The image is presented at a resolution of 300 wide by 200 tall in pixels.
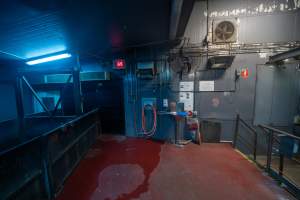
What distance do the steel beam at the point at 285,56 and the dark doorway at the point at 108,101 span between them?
14.1 feet

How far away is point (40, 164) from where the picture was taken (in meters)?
1.78

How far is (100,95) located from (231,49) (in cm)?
426

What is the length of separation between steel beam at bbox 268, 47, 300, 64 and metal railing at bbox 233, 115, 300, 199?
5.47 ft

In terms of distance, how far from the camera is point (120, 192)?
6.92ft

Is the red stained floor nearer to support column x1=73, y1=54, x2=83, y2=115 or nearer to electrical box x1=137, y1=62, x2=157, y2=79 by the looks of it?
support column x1=73, y1=54, x2=83, y2=115

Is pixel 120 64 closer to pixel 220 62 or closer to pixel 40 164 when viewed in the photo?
pixel 220 62

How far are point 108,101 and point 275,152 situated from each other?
5393 millimetres

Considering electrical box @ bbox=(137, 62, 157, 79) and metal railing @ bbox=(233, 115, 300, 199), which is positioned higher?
electrical box @ bbox=(137, 62, 157, 79)

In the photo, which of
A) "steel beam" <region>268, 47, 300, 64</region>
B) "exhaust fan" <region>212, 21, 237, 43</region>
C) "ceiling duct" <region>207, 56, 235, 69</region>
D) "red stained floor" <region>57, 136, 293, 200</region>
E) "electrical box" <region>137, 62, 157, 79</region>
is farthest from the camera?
"electrical box" <region>137, 62, 157, 79</region>

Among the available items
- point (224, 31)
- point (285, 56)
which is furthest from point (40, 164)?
point (285, 56)


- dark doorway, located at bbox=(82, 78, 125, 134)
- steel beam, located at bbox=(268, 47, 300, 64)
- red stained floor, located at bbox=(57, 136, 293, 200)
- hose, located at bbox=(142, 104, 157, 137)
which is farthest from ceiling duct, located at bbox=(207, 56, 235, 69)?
dark doorway, located at bbox=(82, 78, 125, 134)

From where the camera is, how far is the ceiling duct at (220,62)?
3.40 meters

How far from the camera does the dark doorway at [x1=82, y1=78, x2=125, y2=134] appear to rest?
4520mm

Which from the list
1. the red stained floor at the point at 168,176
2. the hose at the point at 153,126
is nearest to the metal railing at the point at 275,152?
the red stained floor at the point at 168,176
